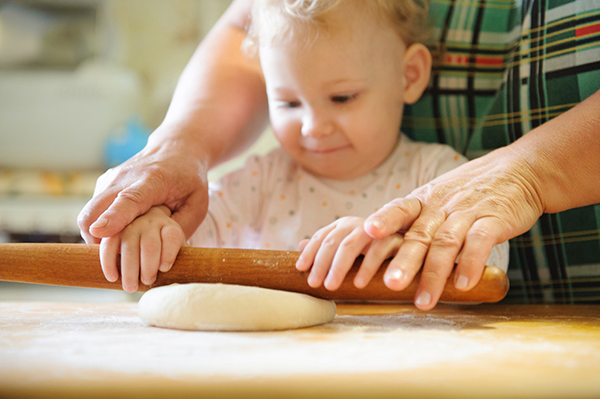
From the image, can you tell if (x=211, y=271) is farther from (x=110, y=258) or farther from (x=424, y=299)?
(x=424, y=299)

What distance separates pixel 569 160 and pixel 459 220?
0.23 m

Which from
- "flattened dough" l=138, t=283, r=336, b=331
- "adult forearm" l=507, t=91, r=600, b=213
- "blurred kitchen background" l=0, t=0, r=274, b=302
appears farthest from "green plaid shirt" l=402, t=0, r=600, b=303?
"blurred kitchen background" l=0, t=0, r=274, b=302

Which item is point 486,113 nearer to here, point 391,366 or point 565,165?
point 565,165

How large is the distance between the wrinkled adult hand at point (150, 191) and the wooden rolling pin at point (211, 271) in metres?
0.06

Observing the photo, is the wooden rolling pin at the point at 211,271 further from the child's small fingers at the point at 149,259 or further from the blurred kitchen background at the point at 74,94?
the blurred kitchen background at the point at 74,94

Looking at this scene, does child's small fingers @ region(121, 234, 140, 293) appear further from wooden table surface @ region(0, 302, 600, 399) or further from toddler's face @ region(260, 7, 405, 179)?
toddler's face @ region(260, 7, 405, 179)

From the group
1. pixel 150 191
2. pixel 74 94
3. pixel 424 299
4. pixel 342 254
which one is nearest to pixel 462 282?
pixel 424 299

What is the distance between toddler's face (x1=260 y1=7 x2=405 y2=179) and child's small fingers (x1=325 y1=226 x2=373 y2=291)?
416mm

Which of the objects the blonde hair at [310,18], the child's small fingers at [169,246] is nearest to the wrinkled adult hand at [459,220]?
the child's small fingers at [169,246]

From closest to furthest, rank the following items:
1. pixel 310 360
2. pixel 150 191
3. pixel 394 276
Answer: pixel 310 360 → pixel 394 276 → pixel 150 191

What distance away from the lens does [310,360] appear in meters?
0.49

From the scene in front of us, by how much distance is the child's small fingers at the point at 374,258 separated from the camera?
692mm

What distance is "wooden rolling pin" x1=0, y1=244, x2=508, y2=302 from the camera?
71cm

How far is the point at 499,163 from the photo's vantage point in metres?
0.83
